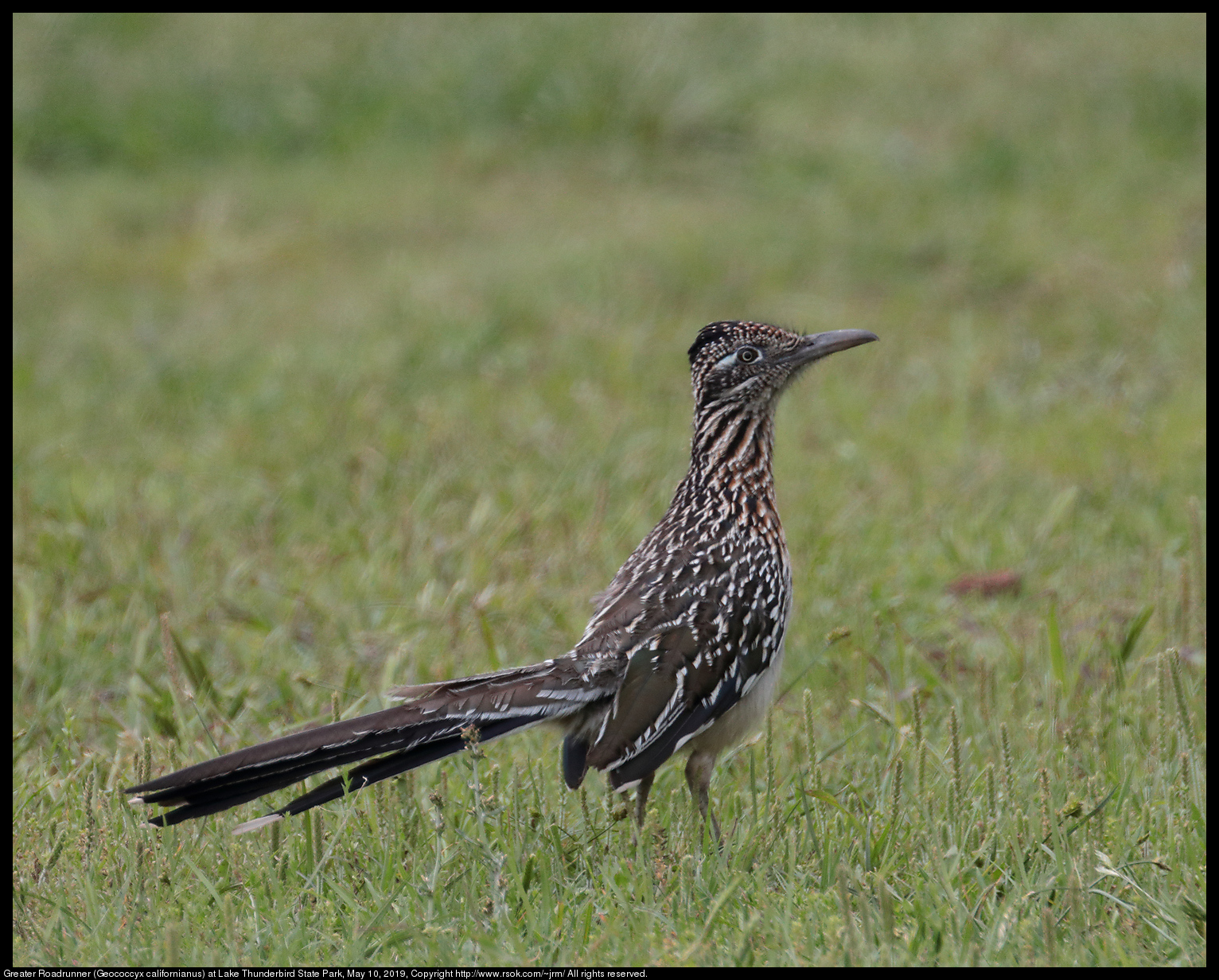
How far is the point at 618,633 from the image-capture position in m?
4.69

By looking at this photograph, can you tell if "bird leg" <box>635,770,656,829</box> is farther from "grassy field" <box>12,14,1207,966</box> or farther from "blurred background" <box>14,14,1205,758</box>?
"blurred background" <box>14,14,1205,758</box>

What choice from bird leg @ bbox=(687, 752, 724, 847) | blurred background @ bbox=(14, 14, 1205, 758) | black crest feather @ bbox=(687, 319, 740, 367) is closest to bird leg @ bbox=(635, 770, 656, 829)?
bird leg @ bbox=(687, 752, 724, 847)

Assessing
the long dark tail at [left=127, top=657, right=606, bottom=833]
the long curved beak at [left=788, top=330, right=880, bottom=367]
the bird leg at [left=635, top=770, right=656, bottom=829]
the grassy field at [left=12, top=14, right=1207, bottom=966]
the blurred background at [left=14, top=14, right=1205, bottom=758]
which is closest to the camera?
the long dark tail at [left=127, top=657, right=606, bottom=833]

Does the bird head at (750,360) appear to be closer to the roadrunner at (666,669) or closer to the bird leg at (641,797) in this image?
the roadrunner at (666,669)

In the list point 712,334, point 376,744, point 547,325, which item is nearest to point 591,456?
point 547,325

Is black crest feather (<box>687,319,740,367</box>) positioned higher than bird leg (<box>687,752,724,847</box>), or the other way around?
black crest feather (<box>687,319,740,367</box>)

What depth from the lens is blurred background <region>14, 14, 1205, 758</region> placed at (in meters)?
6.45

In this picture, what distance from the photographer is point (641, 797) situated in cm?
473

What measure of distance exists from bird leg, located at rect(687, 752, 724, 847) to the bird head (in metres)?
1.27

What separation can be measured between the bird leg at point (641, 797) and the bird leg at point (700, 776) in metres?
0.13

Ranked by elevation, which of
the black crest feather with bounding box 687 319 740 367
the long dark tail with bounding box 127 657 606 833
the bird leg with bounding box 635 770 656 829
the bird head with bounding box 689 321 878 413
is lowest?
the bird leg with bounding box 635 770 656 829

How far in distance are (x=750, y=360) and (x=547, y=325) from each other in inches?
205

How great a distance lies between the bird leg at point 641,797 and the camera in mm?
4652

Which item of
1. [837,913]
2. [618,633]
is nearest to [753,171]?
[618,633]
